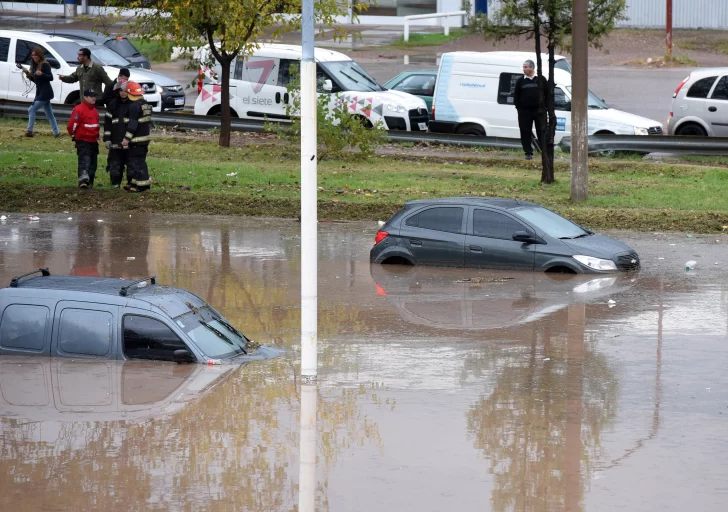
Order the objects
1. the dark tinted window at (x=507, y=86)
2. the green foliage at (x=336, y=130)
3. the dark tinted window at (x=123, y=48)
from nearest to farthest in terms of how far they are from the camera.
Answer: the green foliage at (x=336, y=130) → the dark tinted window at (x=507, y=86) → the dark tinted window at (x=123, y=48)

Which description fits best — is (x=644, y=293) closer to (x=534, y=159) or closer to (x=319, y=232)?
(x=319, y=232)

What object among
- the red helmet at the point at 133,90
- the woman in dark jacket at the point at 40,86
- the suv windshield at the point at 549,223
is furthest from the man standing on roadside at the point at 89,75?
the suv windshield at the point at 549,223

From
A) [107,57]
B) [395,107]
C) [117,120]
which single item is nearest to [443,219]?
[117,120]

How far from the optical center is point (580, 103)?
21625mm

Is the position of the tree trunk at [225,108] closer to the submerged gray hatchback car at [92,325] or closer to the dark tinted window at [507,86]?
the dark tinted window at [507,86]

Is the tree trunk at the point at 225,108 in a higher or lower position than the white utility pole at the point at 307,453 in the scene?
higher

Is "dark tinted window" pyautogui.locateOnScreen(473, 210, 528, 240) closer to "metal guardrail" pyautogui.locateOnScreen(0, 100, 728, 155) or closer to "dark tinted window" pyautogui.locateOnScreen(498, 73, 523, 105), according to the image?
"metal guardrail" pyautogui.locateOnScreen(0, 100, 728, 155)

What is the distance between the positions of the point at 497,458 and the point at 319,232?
446 inches

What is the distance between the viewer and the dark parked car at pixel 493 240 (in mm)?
16781

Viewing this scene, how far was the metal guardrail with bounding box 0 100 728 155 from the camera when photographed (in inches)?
1003

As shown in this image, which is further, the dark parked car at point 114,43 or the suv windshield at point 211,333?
the dark parked car at point 114,43

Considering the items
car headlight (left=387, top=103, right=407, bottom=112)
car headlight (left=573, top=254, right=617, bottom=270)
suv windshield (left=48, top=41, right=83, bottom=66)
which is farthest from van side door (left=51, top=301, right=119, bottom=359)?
suv windshield (left=48, top=41, right=83, bottom=66)

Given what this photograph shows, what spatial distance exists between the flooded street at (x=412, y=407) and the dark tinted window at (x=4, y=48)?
13.5m

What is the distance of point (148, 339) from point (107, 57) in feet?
67.1
